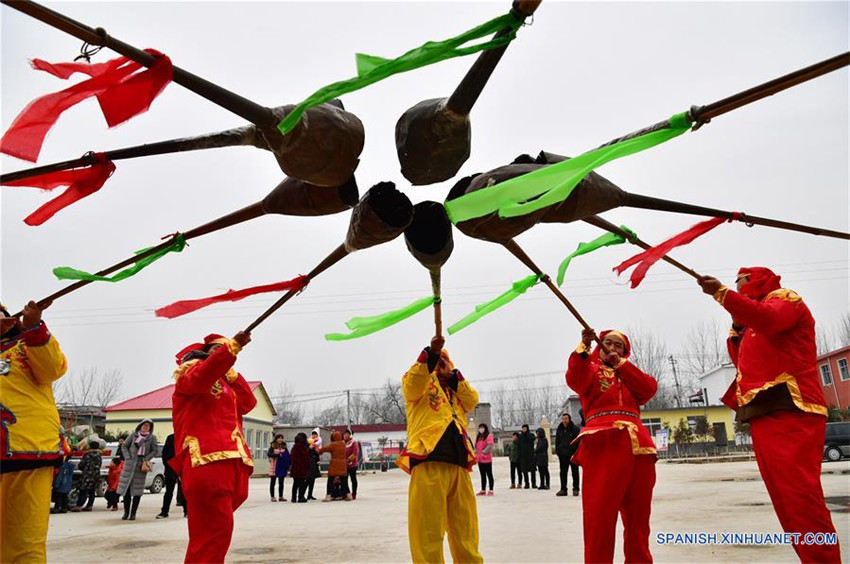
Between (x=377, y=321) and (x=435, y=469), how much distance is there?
1361 mm

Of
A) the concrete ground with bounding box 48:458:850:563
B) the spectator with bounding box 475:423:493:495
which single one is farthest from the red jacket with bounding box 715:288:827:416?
the spectator with bounding box 475:423:493:495

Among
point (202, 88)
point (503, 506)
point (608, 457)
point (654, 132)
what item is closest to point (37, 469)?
point (202, 88)

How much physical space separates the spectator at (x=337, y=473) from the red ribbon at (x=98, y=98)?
12378 millimetres

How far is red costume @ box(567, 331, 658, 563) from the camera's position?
381 cm

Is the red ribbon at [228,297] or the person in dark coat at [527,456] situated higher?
the red ribbon at [228,297]

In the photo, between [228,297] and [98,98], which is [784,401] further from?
[98,98]

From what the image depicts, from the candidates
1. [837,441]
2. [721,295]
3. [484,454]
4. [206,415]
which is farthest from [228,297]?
[837,441]

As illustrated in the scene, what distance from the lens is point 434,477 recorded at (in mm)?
4285

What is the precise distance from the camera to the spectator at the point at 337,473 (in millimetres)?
13664

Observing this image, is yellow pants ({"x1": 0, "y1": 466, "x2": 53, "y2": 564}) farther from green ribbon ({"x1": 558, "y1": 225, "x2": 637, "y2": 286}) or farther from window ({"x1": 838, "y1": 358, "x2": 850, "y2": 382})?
window ({"x1": 838, "y1": 358, "x2": 850, "y2": 382})

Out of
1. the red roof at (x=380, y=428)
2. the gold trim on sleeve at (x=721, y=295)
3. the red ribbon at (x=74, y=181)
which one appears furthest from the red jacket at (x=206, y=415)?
the red roof at (x=380, y=428)

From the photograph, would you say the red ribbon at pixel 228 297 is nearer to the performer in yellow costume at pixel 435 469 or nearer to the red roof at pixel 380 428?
the performer in yellow costume at pixel 435 469

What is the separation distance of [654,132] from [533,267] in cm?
128

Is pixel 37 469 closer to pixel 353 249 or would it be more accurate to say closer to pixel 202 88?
pixel 353 249
